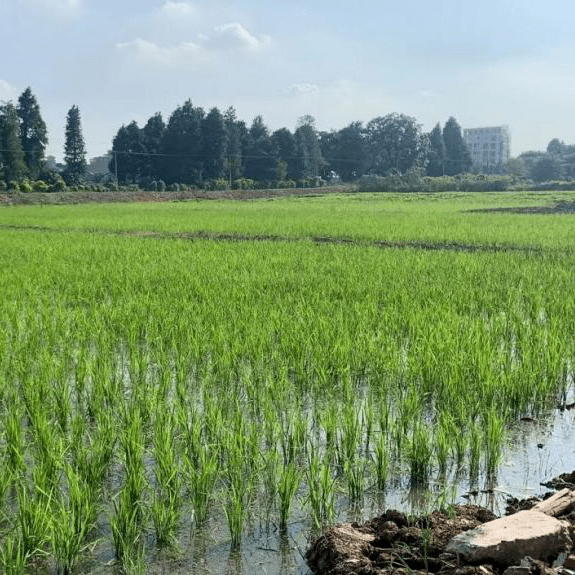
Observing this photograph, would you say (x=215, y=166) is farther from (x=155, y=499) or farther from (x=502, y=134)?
(x=502, y=134)

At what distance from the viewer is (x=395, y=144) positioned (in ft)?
226

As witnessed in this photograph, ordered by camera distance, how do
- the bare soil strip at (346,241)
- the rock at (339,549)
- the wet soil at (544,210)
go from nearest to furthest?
the rock at (339,549)
the bare soil strip at (346,241)
the wet soil at (544,210)

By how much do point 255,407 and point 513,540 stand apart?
6.13 feet

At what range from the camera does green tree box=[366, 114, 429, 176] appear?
67688mm

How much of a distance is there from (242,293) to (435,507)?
4.47 meters

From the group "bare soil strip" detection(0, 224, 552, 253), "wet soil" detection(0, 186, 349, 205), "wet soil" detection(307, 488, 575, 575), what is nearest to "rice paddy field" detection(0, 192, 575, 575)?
"wet soil" detection(307, 488, 575, 575)

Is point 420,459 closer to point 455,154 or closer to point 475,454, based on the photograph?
point 475,454

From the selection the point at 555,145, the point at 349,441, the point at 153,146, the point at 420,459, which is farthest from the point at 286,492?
the point at 555,145

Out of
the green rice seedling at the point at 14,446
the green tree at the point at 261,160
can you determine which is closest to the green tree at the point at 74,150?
the green tree at the point at 261,160

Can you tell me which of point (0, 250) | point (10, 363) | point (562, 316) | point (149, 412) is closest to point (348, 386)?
point (149, 412)

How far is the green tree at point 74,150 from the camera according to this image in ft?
156

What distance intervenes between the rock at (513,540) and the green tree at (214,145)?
52.3 meters

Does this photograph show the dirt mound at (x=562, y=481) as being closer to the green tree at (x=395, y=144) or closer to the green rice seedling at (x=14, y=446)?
the green rice seedling at (x=14, y=446)

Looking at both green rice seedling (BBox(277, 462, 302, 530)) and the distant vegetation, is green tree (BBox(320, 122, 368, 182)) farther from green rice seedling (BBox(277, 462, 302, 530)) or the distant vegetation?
green rice seedling (BBox(277, 462, 302, 530))
